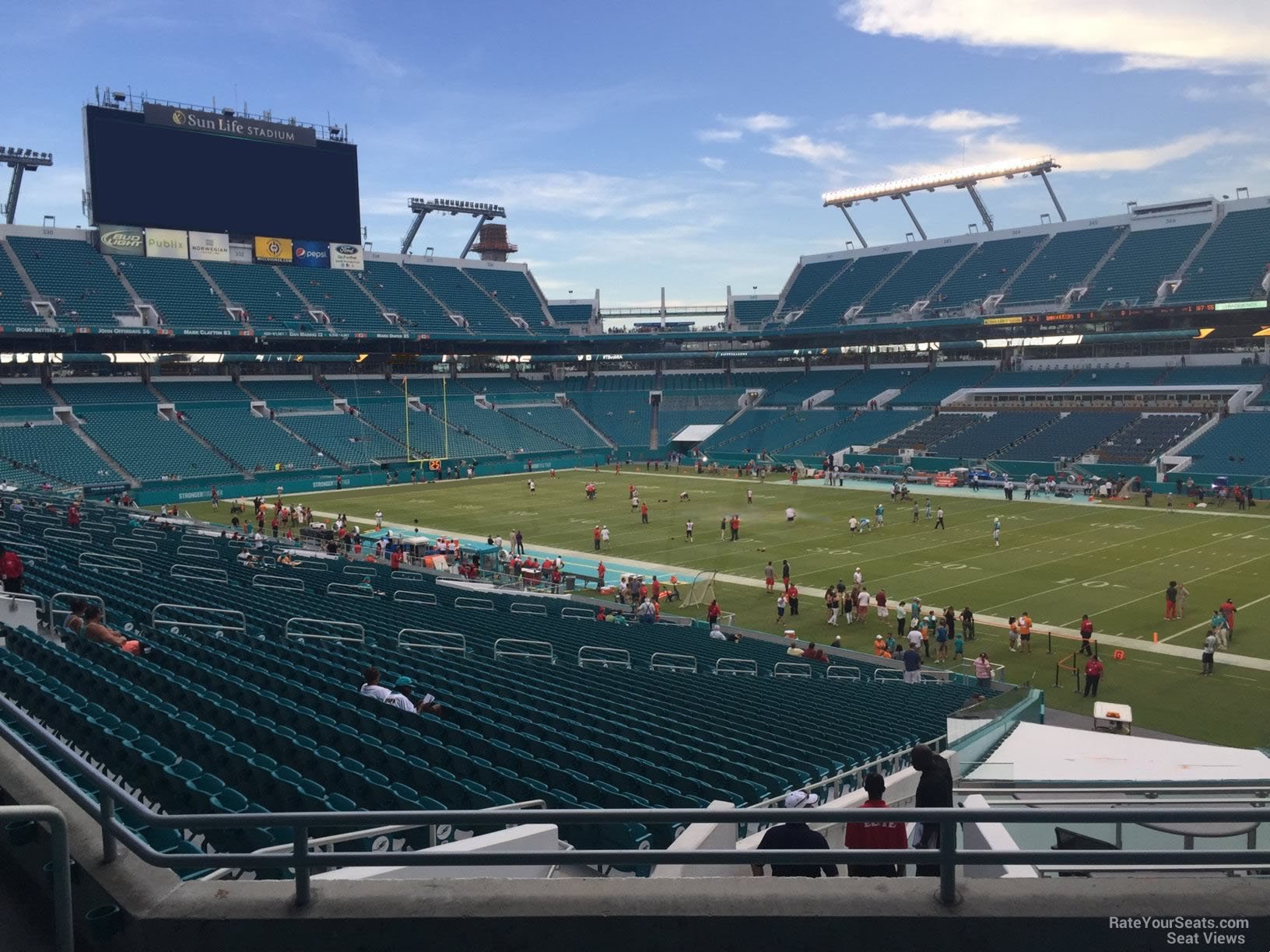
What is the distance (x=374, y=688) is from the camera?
934 cm

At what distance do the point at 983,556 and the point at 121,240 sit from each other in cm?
5716

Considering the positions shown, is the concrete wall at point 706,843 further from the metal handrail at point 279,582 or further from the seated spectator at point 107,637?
the metal handrail at point 279,582

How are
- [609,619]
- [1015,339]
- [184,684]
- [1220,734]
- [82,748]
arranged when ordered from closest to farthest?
[82,748] < [184,684] < [1220,734] < [609,619] < [1015,339]

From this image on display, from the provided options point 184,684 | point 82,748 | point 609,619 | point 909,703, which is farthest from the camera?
point 609,619

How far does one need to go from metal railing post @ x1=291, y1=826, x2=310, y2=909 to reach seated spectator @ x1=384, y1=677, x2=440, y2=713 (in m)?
5.45

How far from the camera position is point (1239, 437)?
51.1 m

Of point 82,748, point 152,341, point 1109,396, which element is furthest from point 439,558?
point 1109,396

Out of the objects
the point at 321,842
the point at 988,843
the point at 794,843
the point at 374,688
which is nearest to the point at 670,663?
the point at 374,688

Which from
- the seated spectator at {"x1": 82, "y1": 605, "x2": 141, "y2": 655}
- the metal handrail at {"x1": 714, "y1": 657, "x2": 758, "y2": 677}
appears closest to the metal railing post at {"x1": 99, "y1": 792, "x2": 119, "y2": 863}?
the seated spectator at {"x1": 82, "y1": 605, "x2": 141, "y2": 655}

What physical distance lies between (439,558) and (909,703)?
19035mm

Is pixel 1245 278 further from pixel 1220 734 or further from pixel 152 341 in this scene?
pixel 152 341

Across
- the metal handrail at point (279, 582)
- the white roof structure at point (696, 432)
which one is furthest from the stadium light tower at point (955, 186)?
the metal handrail at point (279, 582)

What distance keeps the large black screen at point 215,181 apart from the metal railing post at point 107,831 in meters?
66.6

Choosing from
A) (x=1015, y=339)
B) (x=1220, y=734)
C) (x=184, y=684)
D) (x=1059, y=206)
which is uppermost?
(x=1059, y=206)
